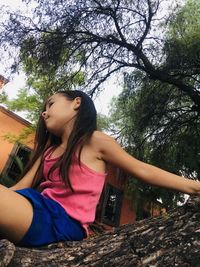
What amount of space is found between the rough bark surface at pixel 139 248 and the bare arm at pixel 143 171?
22 cm

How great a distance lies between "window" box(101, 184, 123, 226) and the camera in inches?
508

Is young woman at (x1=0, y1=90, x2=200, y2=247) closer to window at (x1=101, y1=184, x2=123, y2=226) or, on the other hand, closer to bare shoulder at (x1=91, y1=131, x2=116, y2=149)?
bare shoulder at (x1=91, y1=131, x2=116, y2=149)

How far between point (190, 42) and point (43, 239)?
739 centimetres

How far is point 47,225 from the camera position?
1.48 meters

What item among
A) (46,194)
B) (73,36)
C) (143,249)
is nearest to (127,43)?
(73,36)

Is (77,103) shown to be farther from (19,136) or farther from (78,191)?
(19,136)

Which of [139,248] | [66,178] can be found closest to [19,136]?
[66,178]

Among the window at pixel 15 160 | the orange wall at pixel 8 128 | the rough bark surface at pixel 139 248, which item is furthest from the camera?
the orange wall at pixel 8 128

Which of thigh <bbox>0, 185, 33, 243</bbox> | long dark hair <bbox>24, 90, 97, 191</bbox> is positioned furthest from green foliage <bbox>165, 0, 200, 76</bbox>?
thigh <bbox>0, 185, 33, 243</bbox>

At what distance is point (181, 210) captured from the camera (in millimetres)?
1221

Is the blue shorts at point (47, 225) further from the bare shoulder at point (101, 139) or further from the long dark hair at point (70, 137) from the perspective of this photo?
the bare shoulder at point (101, 139)

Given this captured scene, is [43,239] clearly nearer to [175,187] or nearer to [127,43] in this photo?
[175,187]

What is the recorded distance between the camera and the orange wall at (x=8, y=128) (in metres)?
11.4

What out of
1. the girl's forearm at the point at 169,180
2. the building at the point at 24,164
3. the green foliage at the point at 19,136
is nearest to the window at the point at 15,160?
the building at the point at 24,164
